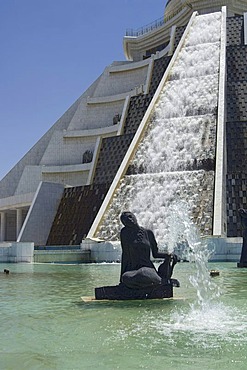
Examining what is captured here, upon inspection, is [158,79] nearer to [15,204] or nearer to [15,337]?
[15,204]

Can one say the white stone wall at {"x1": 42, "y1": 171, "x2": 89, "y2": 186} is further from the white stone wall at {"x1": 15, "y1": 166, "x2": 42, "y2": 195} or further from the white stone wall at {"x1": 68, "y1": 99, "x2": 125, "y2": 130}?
the white stone wall at {"x1": 68, "y1": 99, "x2": 125, "y2": 130}

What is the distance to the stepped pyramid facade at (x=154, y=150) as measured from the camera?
643 inches

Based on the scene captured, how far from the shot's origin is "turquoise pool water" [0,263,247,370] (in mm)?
3188

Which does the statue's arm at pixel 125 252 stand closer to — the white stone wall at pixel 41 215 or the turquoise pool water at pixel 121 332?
the turquoise pool water at pixel 121 332

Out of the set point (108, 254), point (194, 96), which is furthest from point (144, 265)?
point (194, 96)

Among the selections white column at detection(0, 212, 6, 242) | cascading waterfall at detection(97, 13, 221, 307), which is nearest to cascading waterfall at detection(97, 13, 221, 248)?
cascading waterfall at detection(97, 13, 221, 307)

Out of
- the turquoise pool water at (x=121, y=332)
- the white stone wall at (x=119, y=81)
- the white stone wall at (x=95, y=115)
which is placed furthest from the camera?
the white stone wall at (x=119, y=81)

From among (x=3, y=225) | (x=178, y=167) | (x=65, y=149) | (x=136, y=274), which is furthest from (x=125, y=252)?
(x=65, y=149)

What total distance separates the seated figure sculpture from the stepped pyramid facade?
8426 millimetres

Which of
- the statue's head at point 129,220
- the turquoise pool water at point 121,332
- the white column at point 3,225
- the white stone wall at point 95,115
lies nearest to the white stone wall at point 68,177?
the white column at point 3,225

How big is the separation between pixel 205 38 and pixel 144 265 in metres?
22.1

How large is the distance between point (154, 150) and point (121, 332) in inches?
593

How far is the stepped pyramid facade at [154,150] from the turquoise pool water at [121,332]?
29.2 ft

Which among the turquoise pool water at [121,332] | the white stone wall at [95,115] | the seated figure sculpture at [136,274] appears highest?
the white stone wall at [95,115]
